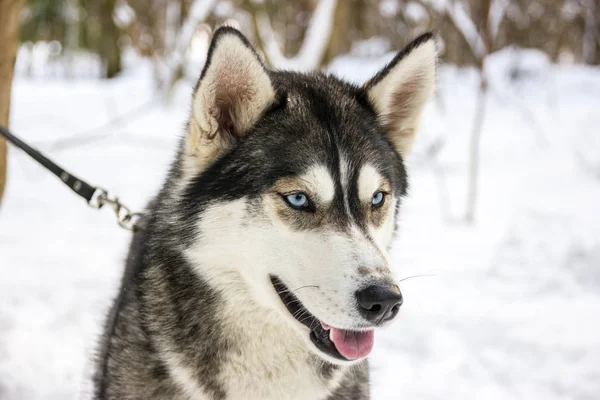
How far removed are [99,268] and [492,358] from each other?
302cm

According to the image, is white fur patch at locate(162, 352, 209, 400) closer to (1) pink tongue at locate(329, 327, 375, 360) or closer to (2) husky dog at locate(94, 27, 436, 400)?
(2) husky dog at locate(94, 27, 436, 400)

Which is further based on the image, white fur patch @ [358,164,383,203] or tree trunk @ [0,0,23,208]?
tree trunk @ [0,0,23,208]

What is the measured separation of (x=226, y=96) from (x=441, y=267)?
337cm

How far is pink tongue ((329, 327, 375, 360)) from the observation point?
176 cm

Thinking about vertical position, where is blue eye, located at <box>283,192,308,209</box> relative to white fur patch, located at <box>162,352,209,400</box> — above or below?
above

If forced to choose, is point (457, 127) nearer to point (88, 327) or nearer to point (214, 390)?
point (88, 327)

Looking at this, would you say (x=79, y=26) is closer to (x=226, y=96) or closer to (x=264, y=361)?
(x=226, y=96)

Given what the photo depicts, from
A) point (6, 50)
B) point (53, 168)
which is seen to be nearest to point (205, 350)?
point (53, 168)

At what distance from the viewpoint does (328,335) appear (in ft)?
5.84

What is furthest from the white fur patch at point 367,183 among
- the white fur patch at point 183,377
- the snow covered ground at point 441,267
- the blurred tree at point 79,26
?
the blurred tree at point 79,26

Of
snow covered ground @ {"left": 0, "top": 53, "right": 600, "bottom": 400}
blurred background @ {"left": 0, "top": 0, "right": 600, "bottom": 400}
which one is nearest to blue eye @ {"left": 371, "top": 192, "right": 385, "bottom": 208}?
blurred background @ {"left": 0, "top": 0, "right": 600, "bottom": 400}

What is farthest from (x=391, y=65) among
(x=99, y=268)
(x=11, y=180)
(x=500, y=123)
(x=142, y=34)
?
(x=142, y=34)

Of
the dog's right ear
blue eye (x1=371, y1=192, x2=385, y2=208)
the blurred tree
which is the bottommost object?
the blurred tree

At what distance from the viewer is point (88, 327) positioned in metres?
3.52
